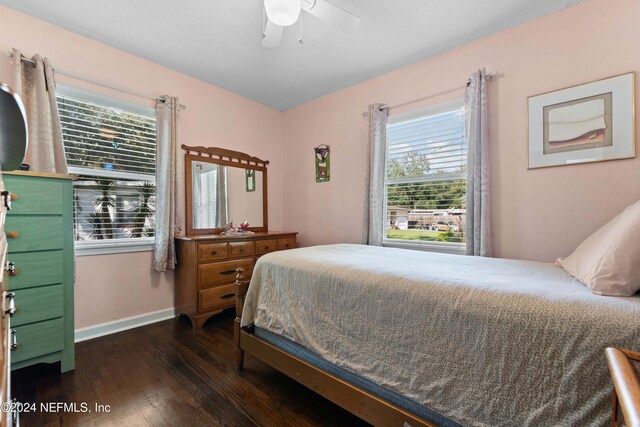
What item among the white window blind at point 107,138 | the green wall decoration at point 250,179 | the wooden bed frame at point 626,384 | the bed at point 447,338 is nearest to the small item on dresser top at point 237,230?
the green wall decoration at point 250,179

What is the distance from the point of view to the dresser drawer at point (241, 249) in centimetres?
294

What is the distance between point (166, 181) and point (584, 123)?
3420mm

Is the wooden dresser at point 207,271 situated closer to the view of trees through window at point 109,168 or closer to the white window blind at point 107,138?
the view of trees through window at point 109,168

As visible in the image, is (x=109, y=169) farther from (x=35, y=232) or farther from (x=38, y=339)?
(x=38, y=339)

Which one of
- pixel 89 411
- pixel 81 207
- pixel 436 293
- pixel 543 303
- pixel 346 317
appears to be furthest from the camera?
pixel 81 207

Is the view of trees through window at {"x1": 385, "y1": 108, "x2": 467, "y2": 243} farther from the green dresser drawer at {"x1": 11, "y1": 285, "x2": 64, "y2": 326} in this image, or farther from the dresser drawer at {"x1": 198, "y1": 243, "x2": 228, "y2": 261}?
the green dresser drawer at {"x1": 11, "y1": 285, "x2": 64, "y2": 326}

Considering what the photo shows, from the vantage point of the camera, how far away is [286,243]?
352 cm

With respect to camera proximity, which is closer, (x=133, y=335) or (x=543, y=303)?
(x=543, y=303)

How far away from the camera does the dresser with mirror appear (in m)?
2.71

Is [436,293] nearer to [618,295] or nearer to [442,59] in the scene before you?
[618,295]

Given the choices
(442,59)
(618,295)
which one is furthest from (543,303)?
(442,59)

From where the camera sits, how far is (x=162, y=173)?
2.77 metres

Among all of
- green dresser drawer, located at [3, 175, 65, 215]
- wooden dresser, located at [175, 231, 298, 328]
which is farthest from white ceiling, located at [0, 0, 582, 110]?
wooden dresser, located at [175, 231, 298, 328]

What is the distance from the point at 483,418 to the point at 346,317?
0.64 metres
